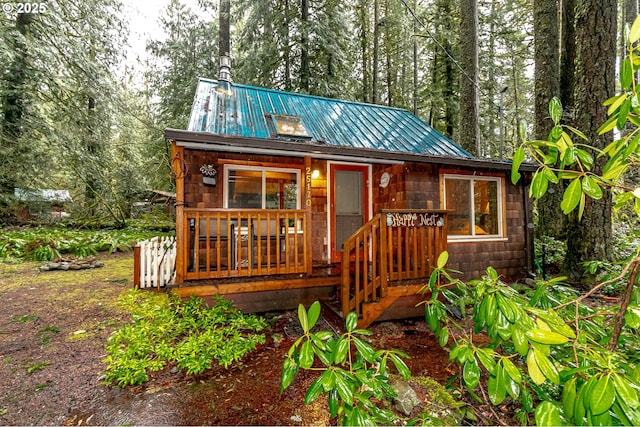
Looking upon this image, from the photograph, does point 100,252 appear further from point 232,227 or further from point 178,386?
point 178,386

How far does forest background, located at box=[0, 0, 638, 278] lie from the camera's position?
6.21 meters

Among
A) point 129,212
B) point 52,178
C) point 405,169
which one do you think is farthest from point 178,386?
point 129,212

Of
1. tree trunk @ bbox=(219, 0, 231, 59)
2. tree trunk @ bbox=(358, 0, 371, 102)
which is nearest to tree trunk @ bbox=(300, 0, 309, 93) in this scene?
tree trunk @ bbox=(219, 0, 231, 59)

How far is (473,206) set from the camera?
234 inches

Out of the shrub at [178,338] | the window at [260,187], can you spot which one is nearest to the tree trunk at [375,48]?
the window at [260,187]

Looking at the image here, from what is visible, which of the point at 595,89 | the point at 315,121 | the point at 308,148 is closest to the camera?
the point at 308,148

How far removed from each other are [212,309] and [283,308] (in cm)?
115

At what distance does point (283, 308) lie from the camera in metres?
4.50

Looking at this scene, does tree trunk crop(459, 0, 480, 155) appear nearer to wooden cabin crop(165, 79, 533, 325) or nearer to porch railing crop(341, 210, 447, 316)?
wooden cabin crop(165, 79, 533, 325)

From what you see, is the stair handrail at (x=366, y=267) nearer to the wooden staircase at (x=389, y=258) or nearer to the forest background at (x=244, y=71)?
the wooden staircase at (x=389, y=258)

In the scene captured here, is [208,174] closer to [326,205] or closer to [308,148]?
[308,148]

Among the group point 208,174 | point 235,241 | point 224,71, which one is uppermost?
point 224,71

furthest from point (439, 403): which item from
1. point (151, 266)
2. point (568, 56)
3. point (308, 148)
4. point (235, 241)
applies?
point (568, 56)

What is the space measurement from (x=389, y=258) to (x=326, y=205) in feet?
8.36
